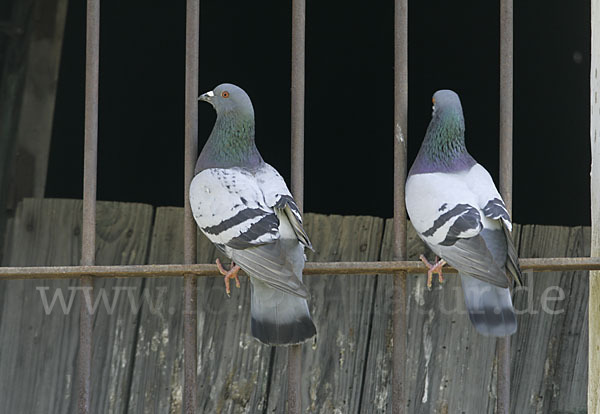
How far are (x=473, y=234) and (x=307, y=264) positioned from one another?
0.41 meters

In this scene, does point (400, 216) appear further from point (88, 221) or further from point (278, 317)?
point (88, 221)

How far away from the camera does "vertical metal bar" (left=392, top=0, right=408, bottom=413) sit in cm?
236

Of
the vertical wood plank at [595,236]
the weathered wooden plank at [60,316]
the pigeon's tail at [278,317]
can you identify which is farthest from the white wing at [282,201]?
the weathered wooden plank at [60,316]

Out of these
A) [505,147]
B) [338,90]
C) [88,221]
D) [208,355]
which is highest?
[338,90]

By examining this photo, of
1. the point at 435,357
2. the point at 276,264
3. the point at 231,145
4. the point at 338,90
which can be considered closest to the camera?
the point at 276,264

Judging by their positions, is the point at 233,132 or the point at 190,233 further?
the point at 233,132

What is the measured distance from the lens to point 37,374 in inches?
137

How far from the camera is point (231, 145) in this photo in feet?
8.32

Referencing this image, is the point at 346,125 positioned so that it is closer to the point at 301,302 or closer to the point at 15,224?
the point at 15,224

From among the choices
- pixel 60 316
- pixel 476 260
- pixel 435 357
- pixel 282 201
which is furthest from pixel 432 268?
pixel 60 316

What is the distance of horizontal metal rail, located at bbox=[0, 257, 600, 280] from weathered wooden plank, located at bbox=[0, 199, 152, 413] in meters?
1.10

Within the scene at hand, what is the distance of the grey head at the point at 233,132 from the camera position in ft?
8.28

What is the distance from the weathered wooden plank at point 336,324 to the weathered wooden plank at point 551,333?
1.78 feet

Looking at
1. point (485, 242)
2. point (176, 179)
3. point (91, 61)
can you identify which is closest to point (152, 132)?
point (176, 179)
